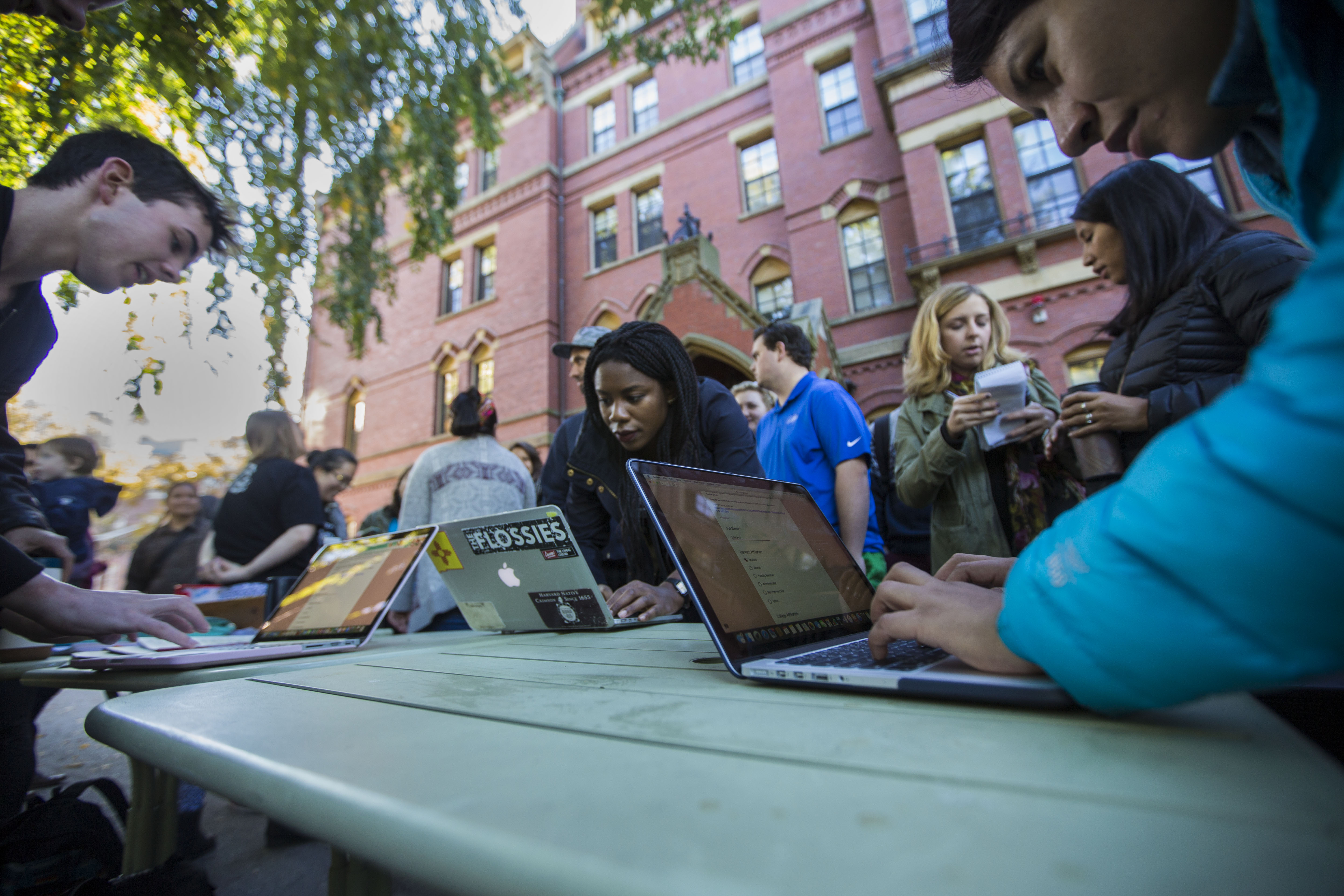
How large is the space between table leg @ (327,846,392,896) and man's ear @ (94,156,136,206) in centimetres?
223

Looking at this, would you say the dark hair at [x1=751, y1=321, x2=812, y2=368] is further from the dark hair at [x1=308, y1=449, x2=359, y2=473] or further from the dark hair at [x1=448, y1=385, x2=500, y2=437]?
the dark hair at [x1=308, y1=449, x2=359, y2=473]

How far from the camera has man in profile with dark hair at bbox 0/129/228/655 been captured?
5.90 feet

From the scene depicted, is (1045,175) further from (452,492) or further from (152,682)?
(152,682)

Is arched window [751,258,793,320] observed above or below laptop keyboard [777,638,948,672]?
above

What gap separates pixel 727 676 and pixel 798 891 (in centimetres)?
64

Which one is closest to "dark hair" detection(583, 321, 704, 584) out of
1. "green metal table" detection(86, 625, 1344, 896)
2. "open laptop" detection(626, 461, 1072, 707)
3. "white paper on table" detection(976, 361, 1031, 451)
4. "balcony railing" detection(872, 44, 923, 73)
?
"open laptop" detection(626, 461, 1072, 707)

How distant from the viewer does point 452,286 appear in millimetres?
15195

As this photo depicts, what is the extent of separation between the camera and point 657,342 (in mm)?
2328

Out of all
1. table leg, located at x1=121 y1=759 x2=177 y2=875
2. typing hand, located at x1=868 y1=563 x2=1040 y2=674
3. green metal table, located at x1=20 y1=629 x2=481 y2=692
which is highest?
typing hand, located at x1=868 y1=563 x2=1040 y2=674

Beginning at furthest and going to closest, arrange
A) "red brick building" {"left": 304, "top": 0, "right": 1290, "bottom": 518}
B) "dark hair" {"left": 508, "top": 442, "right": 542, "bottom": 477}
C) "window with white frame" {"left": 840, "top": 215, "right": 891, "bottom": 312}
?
"window with white frame" {"left": 840, "top": 215, "right": 891, "bottom": 312} < "red brick building" {"left": 304, "top": 0, "right": 1290, "bottom": 518} < "dark hair" {"left": 508, "top": 442, "right": 542, "bottom": 477}

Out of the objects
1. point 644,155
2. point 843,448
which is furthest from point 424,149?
point 644,155

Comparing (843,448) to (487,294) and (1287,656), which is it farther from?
(487,294)

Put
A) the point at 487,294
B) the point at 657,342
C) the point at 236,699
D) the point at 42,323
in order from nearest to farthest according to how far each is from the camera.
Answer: the point at 236,699, the point at 42,323, the point at 657,342, the point at 487,294

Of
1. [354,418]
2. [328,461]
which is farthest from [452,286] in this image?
[328,461]
